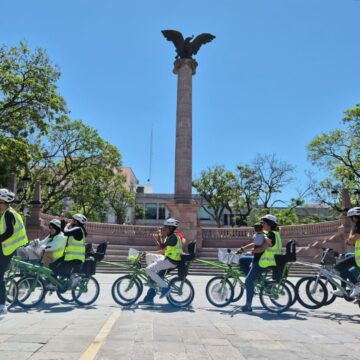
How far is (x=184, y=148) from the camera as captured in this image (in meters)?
28.9

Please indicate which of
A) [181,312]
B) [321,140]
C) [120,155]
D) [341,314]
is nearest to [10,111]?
[120,155]

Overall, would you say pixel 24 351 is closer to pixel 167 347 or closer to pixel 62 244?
pixel 167 347

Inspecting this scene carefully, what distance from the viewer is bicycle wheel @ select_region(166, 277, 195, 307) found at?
9.29 metres

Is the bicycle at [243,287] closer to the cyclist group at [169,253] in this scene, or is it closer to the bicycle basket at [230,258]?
the bicycle basket at [230,258]

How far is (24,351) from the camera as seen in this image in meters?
4.73

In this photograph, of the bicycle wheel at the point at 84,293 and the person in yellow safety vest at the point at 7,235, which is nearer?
the person in yellow safety vest at the point at 7,235

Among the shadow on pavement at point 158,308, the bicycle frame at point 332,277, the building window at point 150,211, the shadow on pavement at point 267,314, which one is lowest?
the shadow on pavement at point 267,314

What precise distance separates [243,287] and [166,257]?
186cm

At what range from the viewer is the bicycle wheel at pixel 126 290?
30.7 ft

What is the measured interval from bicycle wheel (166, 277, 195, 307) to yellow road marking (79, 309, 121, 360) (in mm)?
2084

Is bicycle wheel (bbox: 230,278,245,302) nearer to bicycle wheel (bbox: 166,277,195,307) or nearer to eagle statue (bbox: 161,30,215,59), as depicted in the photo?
bicycle wheel (bbox: 166,277,195,307)

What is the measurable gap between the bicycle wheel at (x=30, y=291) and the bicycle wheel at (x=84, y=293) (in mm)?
746

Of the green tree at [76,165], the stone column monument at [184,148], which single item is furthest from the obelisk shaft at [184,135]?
the green tree at [76,165]

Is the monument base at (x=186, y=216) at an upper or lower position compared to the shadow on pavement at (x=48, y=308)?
upper
